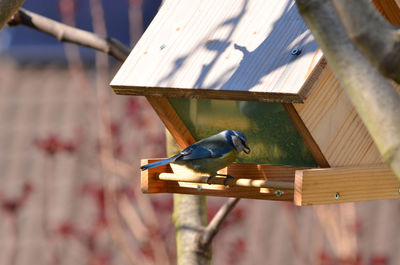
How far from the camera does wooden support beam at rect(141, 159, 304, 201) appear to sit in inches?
99.5

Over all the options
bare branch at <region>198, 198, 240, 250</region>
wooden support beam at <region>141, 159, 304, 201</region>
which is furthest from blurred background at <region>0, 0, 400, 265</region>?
wooden support beam at <region>141, 159, 304, 201</region>

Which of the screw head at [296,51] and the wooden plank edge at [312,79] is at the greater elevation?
the screw head at [296,51]

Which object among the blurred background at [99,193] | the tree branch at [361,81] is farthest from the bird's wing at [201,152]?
the blurred background at [99,193]

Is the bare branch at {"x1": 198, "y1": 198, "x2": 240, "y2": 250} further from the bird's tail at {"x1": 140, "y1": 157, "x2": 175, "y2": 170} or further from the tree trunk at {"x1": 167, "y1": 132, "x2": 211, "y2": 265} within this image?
the bird's tail at {"x1": 140, "y1": 157, "x2": 175, "y2": 170}

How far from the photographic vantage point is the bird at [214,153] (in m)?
2.60

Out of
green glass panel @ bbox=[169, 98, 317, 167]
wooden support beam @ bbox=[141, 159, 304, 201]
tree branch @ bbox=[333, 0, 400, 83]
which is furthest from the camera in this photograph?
green glass panel @ bbox=[169, 98, 317, 167]

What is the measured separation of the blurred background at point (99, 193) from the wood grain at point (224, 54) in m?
1.77

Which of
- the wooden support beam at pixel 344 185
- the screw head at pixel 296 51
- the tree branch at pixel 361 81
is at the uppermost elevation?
the screw head at pixel 296 51

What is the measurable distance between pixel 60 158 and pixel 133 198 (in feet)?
4.99

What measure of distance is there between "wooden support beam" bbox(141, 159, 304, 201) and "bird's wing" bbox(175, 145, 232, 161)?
0.09 metres

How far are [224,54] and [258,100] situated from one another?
299 millimetres

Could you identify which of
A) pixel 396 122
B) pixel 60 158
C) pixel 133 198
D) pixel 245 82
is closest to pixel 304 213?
pixel 133 198

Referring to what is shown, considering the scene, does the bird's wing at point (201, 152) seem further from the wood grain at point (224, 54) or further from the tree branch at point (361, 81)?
the tree branch at point (361, 81)

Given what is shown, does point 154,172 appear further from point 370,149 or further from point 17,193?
point 17,193
